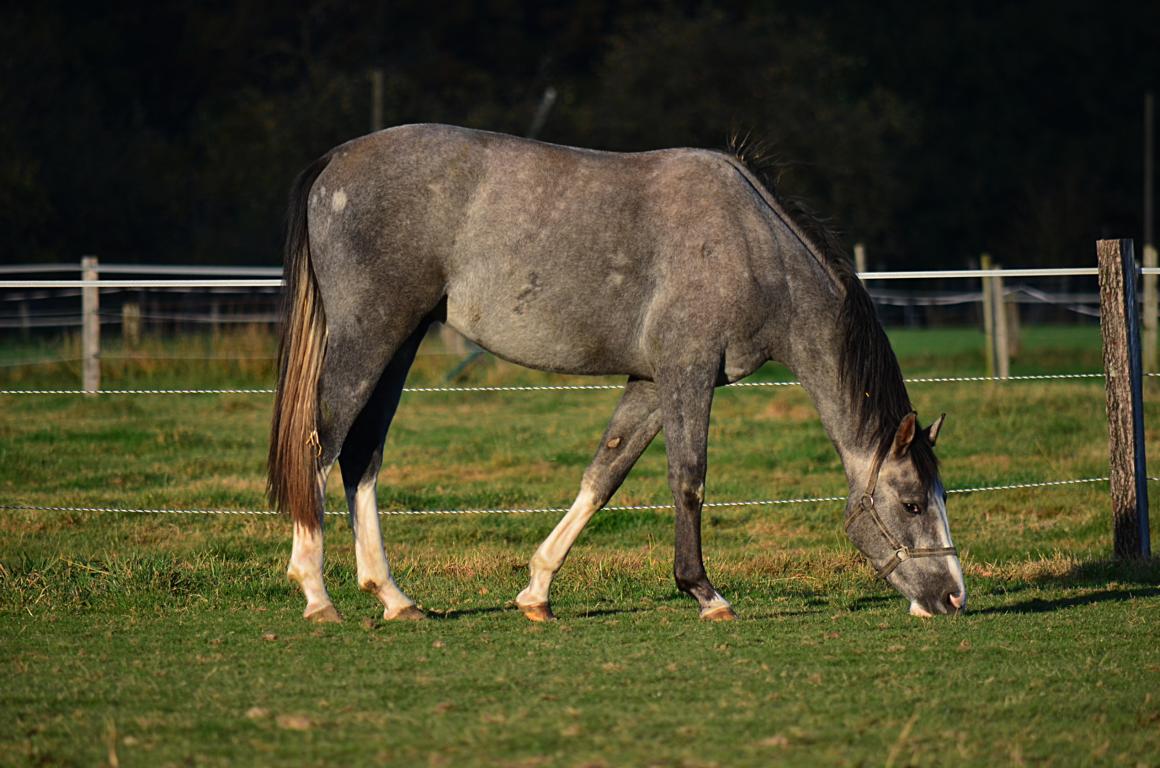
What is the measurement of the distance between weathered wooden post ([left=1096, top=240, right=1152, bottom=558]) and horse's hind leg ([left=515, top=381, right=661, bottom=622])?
8.85ft

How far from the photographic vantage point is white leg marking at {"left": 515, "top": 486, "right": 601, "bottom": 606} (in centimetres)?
620

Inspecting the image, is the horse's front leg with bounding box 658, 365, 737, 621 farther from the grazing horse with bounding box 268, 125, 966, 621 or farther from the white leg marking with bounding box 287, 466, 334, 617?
the white leg marking with bounding box 287, 466, 334, 617

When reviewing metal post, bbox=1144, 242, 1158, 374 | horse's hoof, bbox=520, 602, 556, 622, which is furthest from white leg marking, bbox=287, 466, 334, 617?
metal post, bbox=1144, 242, 1158, 374

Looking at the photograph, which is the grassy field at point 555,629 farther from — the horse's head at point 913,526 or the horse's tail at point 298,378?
the horse's tail at point 298,378

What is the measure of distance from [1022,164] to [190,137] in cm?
2585

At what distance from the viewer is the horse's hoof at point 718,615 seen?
5996 mm

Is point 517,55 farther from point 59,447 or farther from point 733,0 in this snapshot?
point 59,447

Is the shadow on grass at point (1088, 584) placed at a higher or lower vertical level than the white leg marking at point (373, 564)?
lower

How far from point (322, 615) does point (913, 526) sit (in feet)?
7.96

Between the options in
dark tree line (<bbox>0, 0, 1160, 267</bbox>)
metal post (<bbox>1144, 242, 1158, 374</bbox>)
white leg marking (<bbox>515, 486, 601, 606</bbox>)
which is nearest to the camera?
white leg marking (<bbox>515, 486, 601, 606</bbox>)

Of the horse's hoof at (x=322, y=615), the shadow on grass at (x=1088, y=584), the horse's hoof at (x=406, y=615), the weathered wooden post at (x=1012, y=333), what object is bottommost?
the weathered wooden post at (x=1012, y=333)

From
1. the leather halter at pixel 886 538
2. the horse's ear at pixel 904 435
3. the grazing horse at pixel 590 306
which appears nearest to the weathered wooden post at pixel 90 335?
the grazing horse at pixel 590 306

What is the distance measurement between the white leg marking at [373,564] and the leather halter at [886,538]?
1.91 m

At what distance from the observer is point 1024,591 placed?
684 centimetres
